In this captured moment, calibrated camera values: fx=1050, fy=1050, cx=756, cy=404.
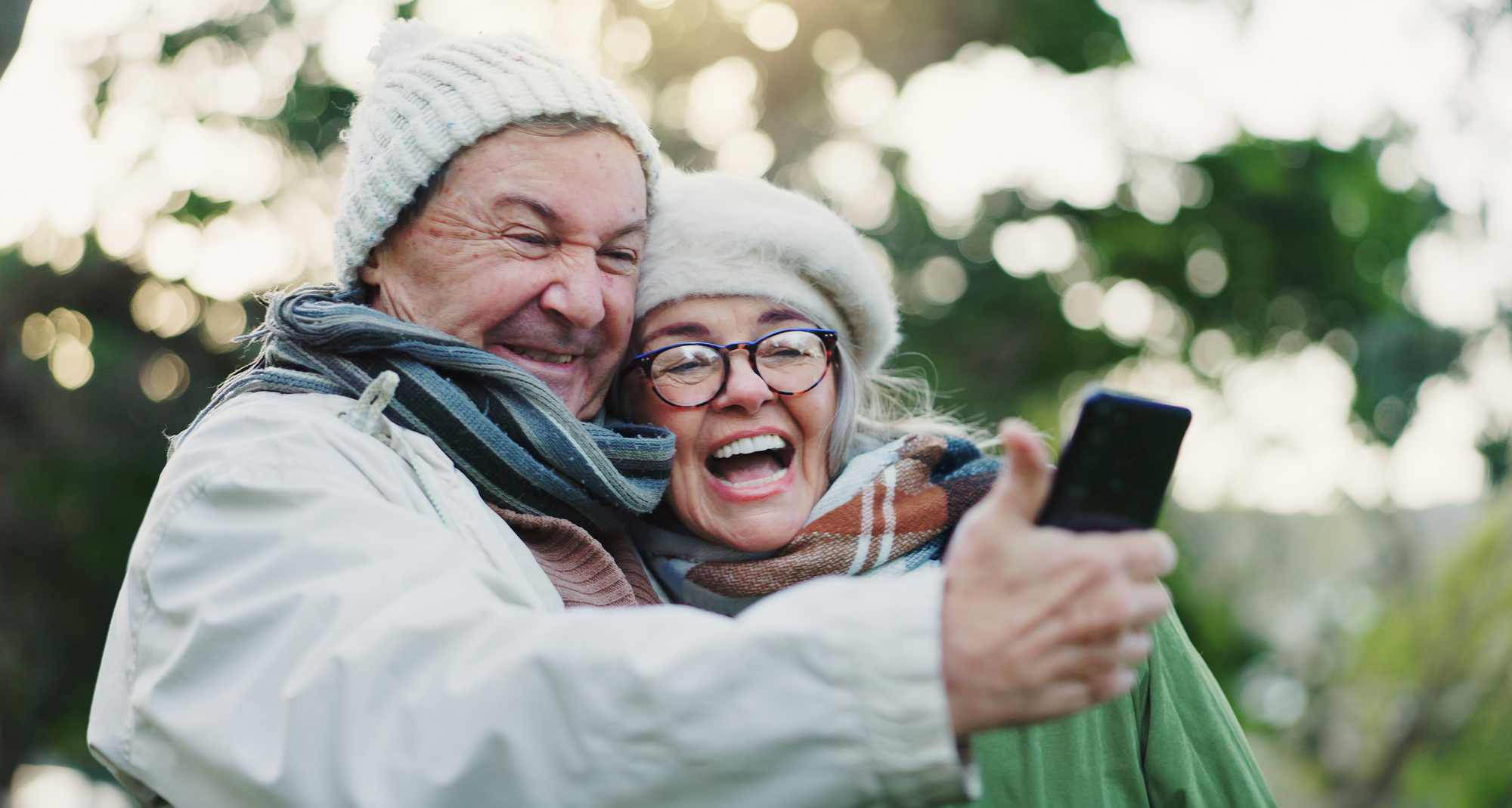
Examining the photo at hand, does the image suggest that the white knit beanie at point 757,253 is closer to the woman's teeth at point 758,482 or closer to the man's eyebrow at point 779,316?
the man's eyebrow at point 779,316

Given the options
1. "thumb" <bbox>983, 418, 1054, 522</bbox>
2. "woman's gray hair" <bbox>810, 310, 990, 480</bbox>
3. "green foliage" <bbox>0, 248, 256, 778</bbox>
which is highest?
"thumb" <bbox>983, 418, 1054, 522</bbox>

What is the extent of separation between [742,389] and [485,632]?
46.5 inches

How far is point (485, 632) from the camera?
1.04 m

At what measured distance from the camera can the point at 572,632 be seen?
100 centimetres

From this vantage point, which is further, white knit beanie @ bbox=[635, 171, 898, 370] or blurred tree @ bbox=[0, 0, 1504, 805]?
blurred tree @ bbox=[0, 0, 1504, 805]

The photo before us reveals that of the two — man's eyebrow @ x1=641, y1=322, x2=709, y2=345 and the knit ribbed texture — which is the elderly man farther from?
man's eyebrow @ x1=641, y1=322, x2=709, y2=345

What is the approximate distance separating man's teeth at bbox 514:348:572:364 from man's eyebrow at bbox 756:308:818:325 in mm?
423

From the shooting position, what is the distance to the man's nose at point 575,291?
6.45ft

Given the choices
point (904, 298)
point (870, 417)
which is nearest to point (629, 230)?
point (870, 417)

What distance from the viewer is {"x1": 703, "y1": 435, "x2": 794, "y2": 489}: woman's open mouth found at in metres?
2.22

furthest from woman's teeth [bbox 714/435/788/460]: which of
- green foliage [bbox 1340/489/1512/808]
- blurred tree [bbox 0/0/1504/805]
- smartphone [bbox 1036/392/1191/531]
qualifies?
green foliage [bbox 1340/489/1512/808]

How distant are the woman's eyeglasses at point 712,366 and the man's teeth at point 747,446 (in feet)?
0.35

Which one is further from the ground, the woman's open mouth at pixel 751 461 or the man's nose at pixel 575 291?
the man's nose at pixel 575 291

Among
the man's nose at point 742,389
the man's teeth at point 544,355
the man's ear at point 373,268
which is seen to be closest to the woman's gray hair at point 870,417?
the man's nose at point 742,389
